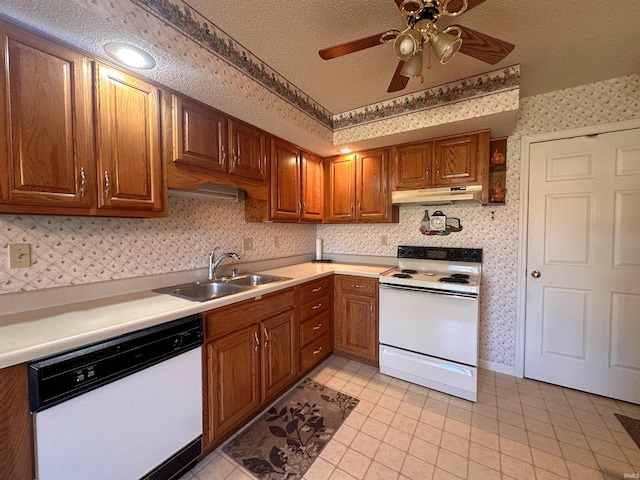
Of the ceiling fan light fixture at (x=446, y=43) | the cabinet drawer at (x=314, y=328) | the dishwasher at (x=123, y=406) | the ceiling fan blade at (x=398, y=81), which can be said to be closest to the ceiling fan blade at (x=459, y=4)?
the ceiling fan light fixture at (x=446, y=43)

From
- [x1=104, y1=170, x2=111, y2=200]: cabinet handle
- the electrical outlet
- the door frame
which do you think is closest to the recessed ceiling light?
[x1=104, y1=170, x2=111, y2=200]: cabinet handle

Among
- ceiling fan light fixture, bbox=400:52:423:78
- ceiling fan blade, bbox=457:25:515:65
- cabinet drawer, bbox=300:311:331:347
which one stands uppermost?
ceiling fan blade, bbox=457:25:515:65

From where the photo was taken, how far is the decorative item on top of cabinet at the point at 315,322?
227 cm

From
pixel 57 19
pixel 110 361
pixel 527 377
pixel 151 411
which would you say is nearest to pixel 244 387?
pixel 151 411

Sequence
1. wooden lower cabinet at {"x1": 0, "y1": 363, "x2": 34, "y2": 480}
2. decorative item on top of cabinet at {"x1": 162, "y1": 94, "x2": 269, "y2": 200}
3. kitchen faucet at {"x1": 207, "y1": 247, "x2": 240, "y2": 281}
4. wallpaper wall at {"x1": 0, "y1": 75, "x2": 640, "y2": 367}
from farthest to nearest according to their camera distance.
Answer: kitchen faucet at {"x1": 207, "y1": 247, "x2": 240, "y2": 281} < decorative item on top of cabinet at {"x1": 162, "y1": 94, "x2": 269, "y2": 200} < wallpaper wall at {"x1": 0, "y1": 75, "x2": 640, "y2": 367} < wooden lower cabinet at {"x1": 0, "y1": 363, "x2": 34, "y2": 480}

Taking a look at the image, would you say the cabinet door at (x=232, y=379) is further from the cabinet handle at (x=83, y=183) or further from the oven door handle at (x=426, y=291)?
the oven door handle at (x=426, y=291)

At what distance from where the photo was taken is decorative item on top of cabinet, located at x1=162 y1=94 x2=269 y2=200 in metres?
1.57

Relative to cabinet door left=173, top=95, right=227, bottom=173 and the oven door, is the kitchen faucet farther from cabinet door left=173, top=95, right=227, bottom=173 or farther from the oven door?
the oven door

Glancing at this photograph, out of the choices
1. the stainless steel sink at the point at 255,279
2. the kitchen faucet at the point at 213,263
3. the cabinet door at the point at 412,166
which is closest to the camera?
the kitchen faucet at the point at 213,263

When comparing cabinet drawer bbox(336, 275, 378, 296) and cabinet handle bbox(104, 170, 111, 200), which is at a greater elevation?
cabinet handle bbox(104, 170, 111, 200)

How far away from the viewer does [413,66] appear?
130 cm

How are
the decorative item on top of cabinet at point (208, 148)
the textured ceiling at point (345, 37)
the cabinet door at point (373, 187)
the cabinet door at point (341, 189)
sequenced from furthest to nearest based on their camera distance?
the cabinet door at point (341, 189) → the cabinet door at point (373, 187) → the decorative item on top of cabinet at point (208, 148) → the textured ceiling at point (345, 37)

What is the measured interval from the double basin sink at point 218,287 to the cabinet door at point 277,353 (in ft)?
1.02

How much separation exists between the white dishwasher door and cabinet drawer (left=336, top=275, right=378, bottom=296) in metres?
1.50
